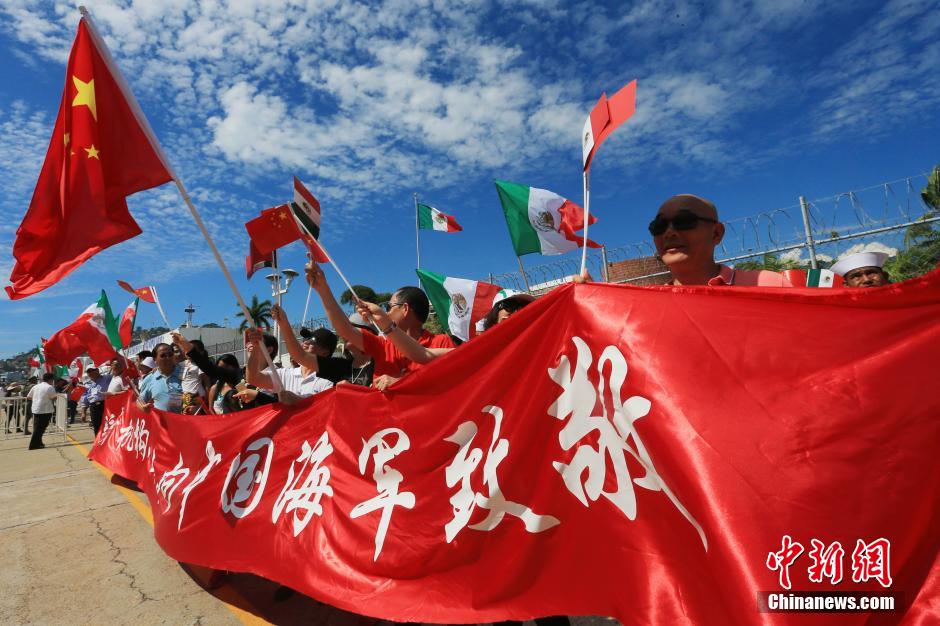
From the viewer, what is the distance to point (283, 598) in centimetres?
316

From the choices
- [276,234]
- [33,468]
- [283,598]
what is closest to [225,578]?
[283,598]

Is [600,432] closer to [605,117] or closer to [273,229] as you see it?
[605,117]

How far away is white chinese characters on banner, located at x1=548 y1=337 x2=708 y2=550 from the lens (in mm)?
1663

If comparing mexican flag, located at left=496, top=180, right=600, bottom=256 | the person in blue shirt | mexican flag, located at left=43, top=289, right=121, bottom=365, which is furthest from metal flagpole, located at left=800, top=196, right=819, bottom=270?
mexican flag, located at left=43, top=289, right=121, bottom=365

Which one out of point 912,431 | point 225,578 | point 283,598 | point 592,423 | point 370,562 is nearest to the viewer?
point 912,431

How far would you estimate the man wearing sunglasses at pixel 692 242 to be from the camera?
2.13 m

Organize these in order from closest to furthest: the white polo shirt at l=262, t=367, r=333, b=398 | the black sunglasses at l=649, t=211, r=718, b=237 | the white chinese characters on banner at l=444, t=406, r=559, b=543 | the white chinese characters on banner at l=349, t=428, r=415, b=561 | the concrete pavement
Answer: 1. the white chinese characters on banner at l=444, t=406, r=559, b=543
2. the black sunglasses at l=649, t=211, r=718, b=237
3. the white chinese characters on banner at l=349, t=428, r=415, b=561
4. the concrete pavement
5. the white polo shirt at l=262, t=367, r=333, b=398

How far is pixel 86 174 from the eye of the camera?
3.24 meters

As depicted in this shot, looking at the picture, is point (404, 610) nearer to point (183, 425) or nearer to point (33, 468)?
point (183, 425)

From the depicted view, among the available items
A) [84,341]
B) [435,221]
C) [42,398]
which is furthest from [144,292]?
[42,398]

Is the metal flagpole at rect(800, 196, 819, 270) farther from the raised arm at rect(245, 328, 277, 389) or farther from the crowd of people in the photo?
the raised arm at rect(245, 328, 277, 389)

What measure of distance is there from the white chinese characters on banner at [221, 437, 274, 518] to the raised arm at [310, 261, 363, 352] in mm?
912

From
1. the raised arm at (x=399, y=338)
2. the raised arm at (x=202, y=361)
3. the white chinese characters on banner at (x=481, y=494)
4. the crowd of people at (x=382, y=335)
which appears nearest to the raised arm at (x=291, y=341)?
the crowd of people at (x=382, y=335)

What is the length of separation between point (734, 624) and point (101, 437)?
1000 cm
